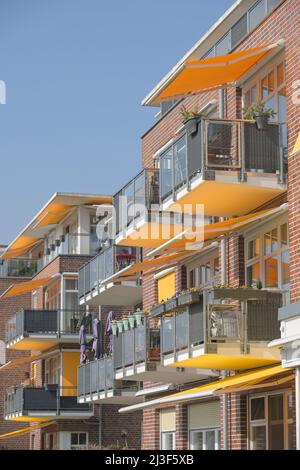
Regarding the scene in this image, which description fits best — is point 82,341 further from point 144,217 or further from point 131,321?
point 144,217

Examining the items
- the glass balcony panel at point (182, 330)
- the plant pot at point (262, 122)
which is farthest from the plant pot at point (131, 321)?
the plant pot at point (262, 122)

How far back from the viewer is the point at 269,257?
77.5 feet

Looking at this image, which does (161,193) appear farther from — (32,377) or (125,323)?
(32,377)

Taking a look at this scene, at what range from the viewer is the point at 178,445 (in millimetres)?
29125

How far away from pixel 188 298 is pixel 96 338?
54.3ft

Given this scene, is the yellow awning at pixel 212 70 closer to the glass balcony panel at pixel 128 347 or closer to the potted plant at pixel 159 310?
the potted plant at pixel 159 310

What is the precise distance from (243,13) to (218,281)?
6.40 meters

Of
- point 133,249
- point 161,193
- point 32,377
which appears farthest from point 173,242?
point 32,377

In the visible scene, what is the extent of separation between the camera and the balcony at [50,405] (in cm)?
4375

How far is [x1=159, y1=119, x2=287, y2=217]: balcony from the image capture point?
22953 mm

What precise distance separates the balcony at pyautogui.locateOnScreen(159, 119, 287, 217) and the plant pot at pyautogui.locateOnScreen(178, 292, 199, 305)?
2.17 meters

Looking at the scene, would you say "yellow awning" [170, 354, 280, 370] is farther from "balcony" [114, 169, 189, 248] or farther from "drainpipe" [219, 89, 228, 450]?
"balcony" [114, 169, 189, 248]

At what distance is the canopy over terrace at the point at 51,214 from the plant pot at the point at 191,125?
21.5 meters

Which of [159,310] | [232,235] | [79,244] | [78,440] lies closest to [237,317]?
[232,235]
